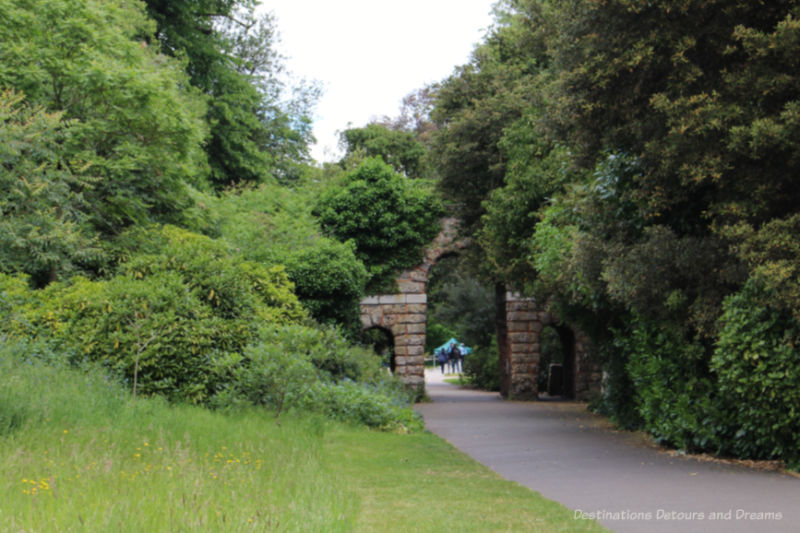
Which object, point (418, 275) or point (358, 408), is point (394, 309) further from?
point (358, 408)

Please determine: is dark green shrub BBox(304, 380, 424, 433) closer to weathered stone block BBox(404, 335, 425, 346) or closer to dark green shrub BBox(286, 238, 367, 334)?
dark green shrub BBox(286, 238, 367, 334)

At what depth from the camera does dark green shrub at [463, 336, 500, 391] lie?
96.6ft

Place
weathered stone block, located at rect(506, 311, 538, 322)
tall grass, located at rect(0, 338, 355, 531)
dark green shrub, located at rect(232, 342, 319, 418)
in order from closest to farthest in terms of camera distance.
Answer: tall grass, located at rect(0, 338, 355, 531)
dark green shrub, located at rect(232, 342, 319, 418)
weathered stone block, located at rect(506, 311, 538, 322)

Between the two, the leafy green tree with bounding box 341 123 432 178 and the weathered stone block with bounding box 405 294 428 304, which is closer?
the weathered stone block with bounding box 405 294 428 304

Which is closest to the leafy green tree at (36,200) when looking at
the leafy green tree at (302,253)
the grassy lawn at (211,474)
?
the grassy lawn at (211,474)

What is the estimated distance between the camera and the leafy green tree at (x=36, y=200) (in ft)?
36.8

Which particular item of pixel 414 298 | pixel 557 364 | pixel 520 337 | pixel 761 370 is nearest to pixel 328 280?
pixel 414 298

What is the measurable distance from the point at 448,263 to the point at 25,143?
26.9m

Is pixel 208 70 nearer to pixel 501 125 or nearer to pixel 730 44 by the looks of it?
pixel 501 125

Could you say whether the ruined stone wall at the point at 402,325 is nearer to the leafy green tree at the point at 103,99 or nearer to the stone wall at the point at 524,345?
the stone wall at the point at 524,345

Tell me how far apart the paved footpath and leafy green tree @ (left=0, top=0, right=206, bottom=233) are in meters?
7.56

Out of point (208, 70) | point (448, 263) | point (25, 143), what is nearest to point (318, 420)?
point (25, 143)

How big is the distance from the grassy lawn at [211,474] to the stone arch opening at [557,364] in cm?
1558

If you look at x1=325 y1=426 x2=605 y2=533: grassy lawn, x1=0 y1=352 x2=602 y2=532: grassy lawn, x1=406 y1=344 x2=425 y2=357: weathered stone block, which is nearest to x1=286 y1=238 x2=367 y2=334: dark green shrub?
x1=406 y1=344 x2=425 y2=357: weathered stone block
